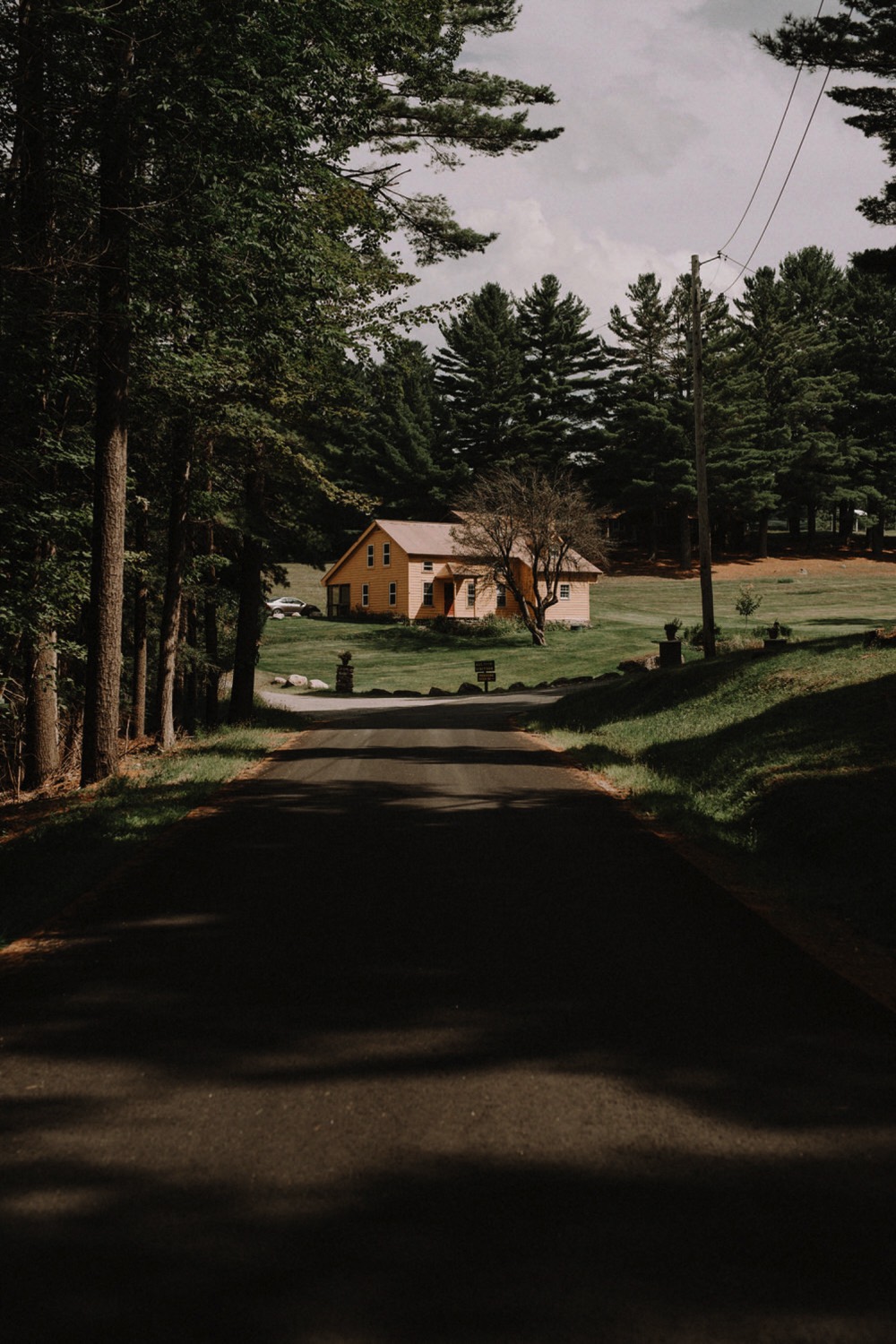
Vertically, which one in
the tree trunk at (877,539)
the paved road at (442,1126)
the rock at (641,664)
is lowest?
the paved road at (442,1126)

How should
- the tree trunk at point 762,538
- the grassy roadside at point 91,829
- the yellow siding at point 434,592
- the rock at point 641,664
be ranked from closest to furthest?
the grassy roadside at point 91,829
the rock at point 641,664
the yellow siding at point 434,592
the tree trunk at point 762,538

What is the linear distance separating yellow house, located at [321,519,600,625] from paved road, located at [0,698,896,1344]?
2008 inches

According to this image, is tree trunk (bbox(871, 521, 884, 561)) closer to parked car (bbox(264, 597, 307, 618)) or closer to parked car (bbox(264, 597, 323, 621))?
parked car (bbox(264, 597, 323, 621))

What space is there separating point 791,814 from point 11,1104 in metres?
7.17

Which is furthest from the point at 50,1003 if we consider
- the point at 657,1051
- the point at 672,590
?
the point at 672,590

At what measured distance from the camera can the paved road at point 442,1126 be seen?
257 cm

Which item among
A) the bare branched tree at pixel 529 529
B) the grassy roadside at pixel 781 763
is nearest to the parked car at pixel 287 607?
the bare branched tree at pixel 529 529

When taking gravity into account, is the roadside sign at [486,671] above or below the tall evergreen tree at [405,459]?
below

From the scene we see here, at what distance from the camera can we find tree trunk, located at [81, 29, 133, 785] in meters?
12.9

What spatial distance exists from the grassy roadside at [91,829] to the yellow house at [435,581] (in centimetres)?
4247

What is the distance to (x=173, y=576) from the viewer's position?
1892cm

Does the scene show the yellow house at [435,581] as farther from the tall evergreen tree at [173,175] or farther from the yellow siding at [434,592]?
the tall evergreen tree at [173,175]

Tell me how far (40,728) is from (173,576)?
179 inches

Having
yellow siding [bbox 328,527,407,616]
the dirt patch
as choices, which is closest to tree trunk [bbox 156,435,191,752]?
yellow siding [bbox 328,527,407,616]
